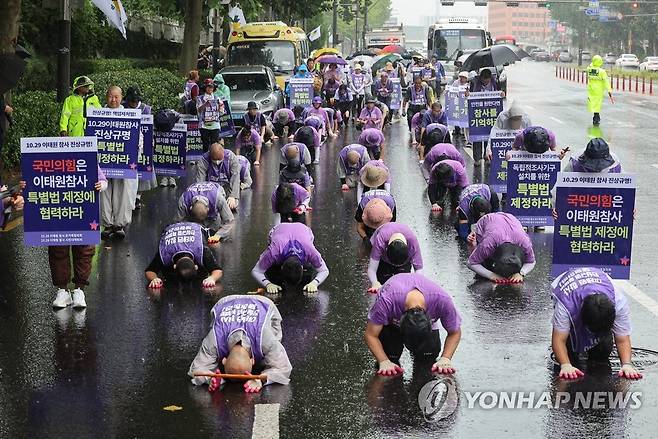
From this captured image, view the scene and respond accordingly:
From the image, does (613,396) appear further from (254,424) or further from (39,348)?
(39,348)

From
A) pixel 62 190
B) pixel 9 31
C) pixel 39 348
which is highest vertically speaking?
pixel 9 31

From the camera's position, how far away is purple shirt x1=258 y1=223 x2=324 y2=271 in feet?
38.8

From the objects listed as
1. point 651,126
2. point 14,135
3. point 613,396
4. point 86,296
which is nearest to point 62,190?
point 86,296

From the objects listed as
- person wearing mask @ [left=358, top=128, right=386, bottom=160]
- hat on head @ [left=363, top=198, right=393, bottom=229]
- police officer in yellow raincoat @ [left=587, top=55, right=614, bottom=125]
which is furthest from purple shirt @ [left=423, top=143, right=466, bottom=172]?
police officer in yellow raincoat @ [left=587, top=55, right=614, bottom=125]

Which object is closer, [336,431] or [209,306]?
[336,431]

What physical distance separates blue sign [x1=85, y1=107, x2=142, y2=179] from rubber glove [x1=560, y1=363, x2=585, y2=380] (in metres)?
7.73

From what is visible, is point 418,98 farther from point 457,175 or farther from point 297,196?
point 297,196

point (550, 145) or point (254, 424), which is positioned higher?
point (550, 145)

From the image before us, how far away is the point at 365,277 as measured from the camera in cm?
1303

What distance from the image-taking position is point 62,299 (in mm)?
11562

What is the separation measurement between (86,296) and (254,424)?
4503 mm

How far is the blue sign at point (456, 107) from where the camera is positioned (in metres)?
26.7

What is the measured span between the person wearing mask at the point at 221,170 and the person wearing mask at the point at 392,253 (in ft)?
17.9

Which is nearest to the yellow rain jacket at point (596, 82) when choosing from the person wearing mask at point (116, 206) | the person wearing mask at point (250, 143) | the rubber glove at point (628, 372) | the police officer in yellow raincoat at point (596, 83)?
the police officer in yellow raincoat at point (596, 83)
